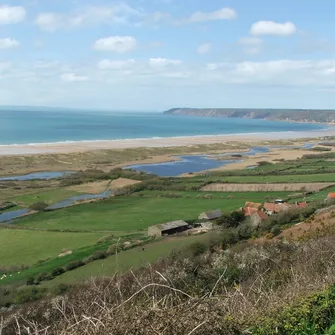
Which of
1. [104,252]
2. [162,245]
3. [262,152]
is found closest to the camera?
[104,252]

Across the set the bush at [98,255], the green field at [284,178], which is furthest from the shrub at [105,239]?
the green field at [284,178]

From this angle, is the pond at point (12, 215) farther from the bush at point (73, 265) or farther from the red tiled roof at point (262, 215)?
the red tiled roof at point (262, 215)

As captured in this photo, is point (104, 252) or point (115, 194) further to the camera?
point (115, 194)

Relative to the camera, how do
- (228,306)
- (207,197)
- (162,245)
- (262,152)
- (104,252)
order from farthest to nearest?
(262,152) < (207,197) < (162,245) < (104,252) < (228,306)

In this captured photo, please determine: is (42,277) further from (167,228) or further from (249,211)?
(249,211)

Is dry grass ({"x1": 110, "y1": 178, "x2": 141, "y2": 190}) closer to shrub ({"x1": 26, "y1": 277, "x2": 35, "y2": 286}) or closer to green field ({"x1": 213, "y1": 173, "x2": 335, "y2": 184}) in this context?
green field ({"x1": 213, "y1": 173, "x2": 335, "y2": 184})

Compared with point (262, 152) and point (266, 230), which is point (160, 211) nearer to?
point (266, 230)

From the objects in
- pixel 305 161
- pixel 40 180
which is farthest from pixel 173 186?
pixel 305 161
